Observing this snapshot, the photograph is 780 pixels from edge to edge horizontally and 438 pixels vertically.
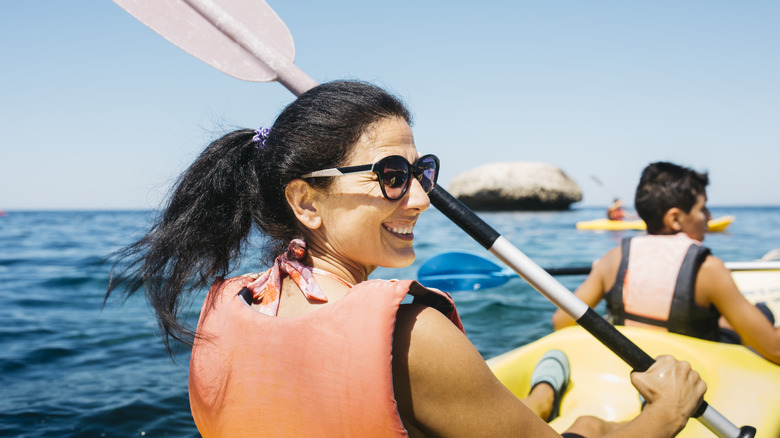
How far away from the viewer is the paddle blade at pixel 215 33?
195cm

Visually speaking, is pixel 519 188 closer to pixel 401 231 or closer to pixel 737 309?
pixel 737 309

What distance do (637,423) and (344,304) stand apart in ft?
2.89

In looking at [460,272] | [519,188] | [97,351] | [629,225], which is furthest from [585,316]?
[519,188]

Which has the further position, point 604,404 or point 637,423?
point 604,404

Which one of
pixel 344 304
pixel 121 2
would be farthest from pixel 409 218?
pixel 121 2

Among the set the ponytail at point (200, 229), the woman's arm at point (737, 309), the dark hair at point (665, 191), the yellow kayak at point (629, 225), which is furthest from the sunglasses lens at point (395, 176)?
the yellow kayak at point (629, 225)

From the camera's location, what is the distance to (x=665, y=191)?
3.12 m

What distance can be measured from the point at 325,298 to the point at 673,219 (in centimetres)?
264

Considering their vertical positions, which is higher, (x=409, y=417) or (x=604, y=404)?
(x=409, y=417)

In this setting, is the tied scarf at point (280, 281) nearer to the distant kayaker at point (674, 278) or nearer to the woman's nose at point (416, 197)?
the woman's nose at point (416, 197)

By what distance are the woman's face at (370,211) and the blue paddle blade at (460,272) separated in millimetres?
2876

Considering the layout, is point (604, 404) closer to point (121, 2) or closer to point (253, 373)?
point (253, 373)

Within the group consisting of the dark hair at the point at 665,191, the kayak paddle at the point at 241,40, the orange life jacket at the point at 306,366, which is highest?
the kayak paddle at the point at 241,40

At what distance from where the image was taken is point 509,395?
1.12 metres
